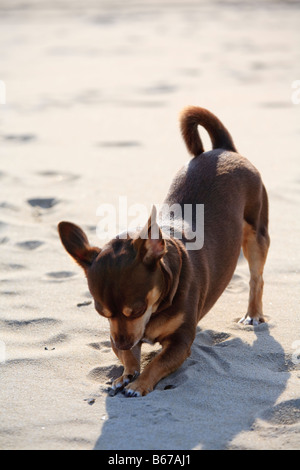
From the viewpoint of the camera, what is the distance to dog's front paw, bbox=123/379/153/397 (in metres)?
3.82

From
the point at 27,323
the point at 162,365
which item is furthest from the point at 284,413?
the point at 27,323

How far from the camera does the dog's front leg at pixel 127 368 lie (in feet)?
12.9

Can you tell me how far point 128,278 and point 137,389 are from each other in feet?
2.00

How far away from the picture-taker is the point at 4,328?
462 centimetres

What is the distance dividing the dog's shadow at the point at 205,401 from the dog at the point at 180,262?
0.46 ft

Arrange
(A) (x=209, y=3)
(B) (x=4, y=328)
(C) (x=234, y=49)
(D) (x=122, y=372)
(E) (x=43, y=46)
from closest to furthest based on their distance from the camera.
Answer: (D) (x=122, y=372)
(B) (x=4, y=328)
(C) (x=234, y=49)
(E) (x=43, y=46)
(A) (x=209, y=3)

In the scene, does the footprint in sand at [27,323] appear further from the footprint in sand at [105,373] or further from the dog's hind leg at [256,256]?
the dog's hind leg at [256,256]

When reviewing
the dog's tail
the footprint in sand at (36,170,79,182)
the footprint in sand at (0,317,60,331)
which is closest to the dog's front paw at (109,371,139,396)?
the footprint in sand at (0,317,60,331)

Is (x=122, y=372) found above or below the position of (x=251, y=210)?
below

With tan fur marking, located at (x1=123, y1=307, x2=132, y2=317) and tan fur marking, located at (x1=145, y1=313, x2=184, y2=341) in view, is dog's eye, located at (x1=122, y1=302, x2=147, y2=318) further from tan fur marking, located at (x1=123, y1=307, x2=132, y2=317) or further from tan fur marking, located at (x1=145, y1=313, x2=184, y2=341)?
tan fur marking, located at (x1=145, y1=313, x2=184, y2=341)

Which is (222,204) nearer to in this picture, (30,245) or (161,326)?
(161,326)

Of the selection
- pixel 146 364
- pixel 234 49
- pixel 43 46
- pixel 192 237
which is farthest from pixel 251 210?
pixel 43 46

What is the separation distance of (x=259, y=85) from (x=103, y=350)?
7.64 m
